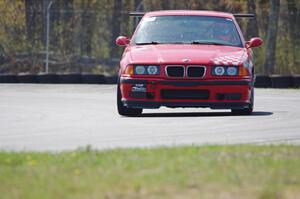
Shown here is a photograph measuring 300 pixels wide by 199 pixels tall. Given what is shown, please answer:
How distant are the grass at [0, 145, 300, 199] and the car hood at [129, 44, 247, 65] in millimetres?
4988

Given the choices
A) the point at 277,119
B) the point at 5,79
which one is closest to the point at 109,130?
the point at 277,119

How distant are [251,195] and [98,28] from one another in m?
25.2

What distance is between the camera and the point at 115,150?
32.6 ft

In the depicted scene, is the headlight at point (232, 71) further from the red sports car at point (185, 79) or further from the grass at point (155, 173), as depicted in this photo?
the grass at point (155, 173)

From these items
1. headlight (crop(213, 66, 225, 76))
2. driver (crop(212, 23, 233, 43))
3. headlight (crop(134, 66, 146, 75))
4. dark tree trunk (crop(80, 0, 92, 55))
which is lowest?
dark tree trunk (crop(80, 0, 92, 55))

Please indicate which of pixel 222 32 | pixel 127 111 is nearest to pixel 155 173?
pixel 127 111

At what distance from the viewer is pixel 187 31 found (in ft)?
53.4

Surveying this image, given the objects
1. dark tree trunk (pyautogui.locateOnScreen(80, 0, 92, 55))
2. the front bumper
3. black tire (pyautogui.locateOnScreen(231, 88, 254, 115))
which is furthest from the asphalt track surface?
dark tree trunk (pyautogui.locateOnScreen(80, 0, 92, 55))

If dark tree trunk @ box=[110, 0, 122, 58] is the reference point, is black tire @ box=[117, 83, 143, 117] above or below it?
above

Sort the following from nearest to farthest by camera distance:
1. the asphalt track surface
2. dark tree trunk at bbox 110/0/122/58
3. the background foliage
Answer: the asphalt track surface, the background foliage, dark tree trunk at bbox 110/0/122/58

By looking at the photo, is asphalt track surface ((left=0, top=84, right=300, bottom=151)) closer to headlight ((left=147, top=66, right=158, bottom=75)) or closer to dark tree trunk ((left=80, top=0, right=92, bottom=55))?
headlight ((left=147, top=66, right=158, bottom=75))

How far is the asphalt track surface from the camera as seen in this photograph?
1164cm

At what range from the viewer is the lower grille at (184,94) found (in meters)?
14.8

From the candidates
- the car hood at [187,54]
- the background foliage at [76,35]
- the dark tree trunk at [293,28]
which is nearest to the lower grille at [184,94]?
the car hood at [187,54]
